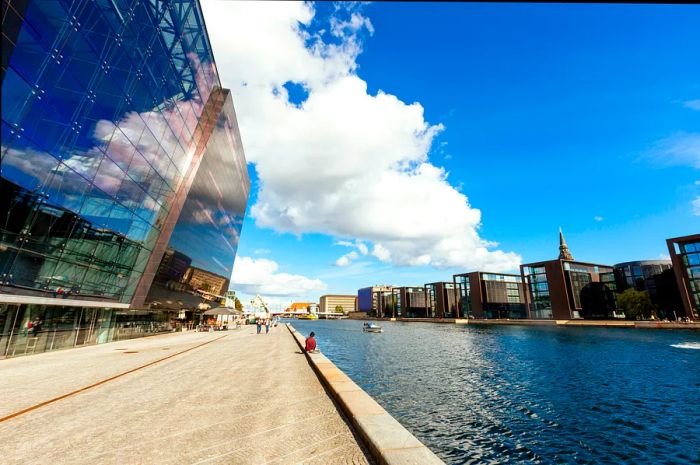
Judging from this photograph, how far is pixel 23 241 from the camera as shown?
58.5 ft

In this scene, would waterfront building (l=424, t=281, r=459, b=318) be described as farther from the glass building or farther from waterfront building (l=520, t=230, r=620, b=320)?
the glass building

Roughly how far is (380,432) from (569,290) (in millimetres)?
108515

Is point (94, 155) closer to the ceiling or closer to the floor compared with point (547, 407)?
closer to the ceiling

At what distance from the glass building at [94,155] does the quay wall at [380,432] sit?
17.1 metres

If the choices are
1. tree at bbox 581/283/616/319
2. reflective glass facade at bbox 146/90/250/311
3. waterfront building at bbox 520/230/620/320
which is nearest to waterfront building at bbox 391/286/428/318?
waterfront building at bbox 520/230/620/320

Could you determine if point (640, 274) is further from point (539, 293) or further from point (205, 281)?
point (205, 281)

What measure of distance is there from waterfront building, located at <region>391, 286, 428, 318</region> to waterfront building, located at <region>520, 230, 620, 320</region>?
74.6m

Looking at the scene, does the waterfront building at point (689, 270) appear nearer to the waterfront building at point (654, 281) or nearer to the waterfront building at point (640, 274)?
the waterfront building at point (654, 281)

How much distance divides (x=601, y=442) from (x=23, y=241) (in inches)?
1044

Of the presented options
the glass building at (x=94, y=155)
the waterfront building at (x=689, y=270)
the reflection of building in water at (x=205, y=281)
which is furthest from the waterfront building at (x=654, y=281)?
the glass building at (x=94, y=155)

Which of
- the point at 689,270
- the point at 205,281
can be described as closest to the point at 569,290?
the point at 689,270

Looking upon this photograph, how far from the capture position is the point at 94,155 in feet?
67.9

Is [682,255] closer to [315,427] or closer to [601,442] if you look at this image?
[601,442]

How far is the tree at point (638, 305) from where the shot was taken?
78.3 meters
